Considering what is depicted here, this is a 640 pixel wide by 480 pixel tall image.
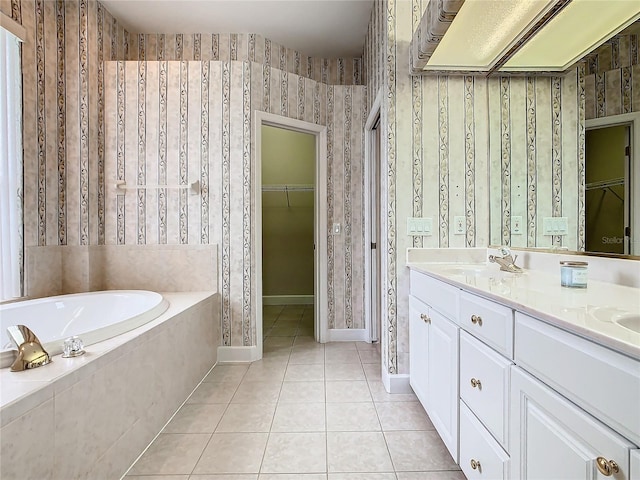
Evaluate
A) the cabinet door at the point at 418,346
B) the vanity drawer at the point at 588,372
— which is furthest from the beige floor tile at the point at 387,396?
the vanity drawer at the point at 588,372

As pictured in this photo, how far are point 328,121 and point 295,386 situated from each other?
238cm

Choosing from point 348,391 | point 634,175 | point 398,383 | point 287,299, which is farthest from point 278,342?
point 634,175

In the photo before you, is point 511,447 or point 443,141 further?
point 443,141

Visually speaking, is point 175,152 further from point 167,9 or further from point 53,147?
point 167,9

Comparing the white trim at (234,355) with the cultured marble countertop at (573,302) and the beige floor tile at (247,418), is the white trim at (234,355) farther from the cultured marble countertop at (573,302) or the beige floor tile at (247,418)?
the cultured marble countertop at (573,302)

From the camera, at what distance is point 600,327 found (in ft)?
2.17

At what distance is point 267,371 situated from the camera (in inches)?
97.4

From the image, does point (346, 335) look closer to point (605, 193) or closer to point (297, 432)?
Result: point (297, 432)

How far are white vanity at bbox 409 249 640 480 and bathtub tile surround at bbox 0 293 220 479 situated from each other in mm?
1393

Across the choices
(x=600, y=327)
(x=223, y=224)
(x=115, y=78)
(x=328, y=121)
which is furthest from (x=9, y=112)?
(x=600, y=327)

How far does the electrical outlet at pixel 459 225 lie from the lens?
2096 millimetres

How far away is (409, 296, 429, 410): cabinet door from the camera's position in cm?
174

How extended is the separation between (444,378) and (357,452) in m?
0.55

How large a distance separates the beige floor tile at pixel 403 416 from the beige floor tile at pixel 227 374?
106 cm
